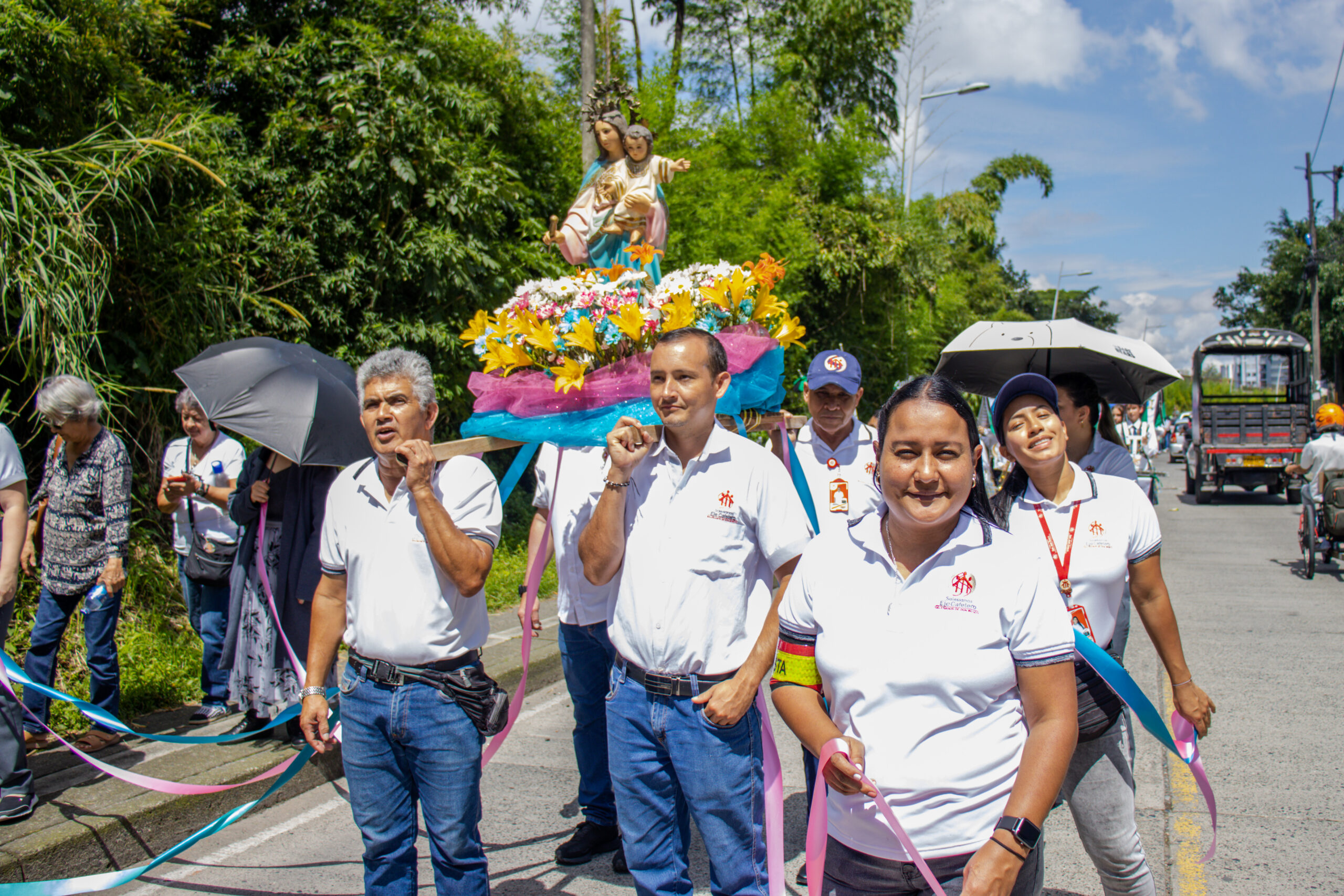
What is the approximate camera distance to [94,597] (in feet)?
15.5

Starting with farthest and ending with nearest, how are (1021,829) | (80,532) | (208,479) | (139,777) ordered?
(208,479) → (80,532) → (139,777) → (1021,829)

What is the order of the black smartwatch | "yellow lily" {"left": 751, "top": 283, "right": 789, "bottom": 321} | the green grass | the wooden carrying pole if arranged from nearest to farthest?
the black smartwatch, the wooden carrying pole, "yellow lily" {"left": 751, "top": 283, "right": 789, "bottom": 321}, the green grass

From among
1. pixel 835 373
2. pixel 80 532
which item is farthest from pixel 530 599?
pixel 80 532

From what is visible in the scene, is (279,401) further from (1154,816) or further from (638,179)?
(1154,816)

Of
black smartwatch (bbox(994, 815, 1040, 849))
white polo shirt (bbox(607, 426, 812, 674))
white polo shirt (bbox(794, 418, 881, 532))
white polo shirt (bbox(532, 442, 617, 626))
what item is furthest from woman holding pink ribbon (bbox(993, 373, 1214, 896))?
→ white polo shirt (bbox(532, 442, 617, 626))

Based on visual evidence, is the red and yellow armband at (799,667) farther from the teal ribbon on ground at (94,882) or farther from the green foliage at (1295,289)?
the green foliage at (1295,289)

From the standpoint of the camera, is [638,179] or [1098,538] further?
[638,179]

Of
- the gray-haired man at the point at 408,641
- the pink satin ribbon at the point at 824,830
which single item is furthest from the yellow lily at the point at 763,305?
the pink satin ribbon at the point at 824,830

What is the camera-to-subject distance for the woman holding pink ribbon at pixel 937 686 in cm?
191

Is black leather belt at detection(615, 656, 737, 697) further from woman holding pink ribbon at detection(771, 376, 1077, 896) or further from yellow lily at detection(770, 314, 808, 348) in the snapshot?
yellow lily at detection(770, 314, 808, 348)

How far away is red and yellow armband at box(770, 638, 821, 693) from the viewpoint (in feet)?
6.90

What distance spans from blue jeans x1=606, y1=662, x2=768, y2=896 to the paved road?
1121 millimetres

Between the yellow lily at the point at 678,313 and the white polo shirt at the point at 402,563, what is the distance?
2.57 ft

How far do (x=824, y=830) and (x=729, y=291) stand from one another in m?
1.96
